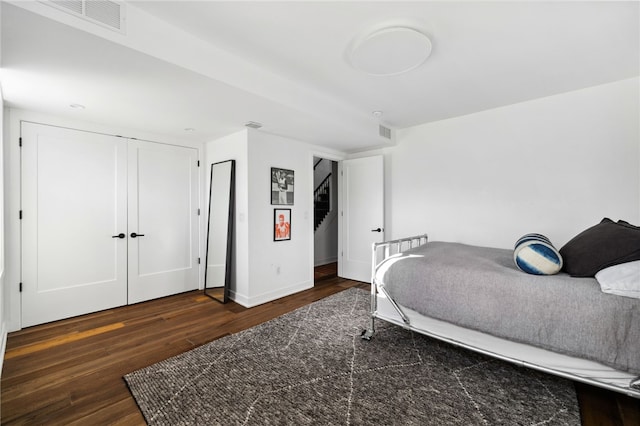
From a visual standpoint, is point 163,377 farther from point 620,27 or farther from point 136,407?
point 620,27

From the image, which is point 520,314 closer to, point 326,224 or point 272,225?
point 272,225

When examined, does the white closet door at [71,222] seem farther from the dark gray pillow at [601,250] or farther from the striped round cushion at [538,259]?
the dark gray pillow at [601,250]

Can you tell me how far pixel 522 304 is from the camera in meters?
1.82

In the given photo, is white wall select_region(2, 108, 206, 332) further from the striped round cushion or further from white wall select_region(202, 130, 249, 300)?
the striped round cushion

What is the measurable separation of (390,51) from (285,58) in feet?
2.93

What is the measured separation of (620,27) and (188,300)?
5151 mm

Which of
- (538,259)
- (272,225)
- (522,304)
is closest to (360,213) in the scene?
(272,225)

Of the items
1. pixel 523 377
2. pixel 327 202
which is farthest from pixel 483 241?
pixel 327 202

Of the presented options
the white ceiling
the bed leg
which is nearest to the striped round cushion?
the bed leg

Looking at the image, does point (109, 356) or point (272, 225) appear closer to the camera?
point (109, 356)

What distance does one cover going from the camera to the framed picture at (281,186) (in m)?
3.92

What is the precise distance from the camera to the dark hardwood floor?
1.72 meters

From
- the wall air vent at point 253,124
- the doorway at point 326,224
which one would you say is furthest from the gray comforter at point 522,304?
the doorway at point 326,224

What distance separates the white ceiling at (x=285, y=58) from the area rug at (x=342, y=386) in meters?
2.32
